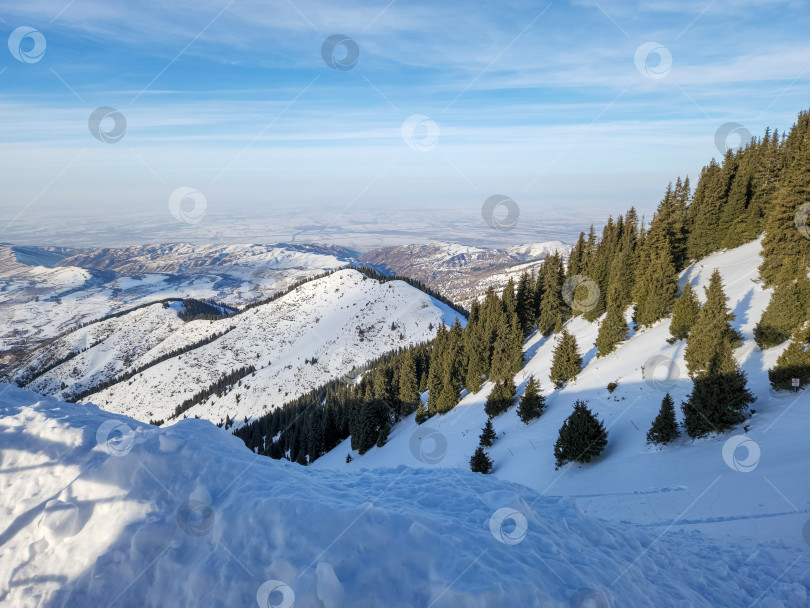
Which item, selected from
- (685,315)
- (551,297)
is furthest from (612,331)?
(551,297)

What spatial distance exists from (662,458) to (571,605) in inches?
556

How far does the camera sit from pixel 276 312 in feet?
502

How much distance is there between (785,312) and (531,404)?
1498cm

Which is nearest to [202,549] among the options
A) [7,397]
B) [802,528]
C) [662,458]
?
[7,397]

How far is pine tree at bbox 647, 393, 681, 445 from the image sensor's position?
17.7 meters

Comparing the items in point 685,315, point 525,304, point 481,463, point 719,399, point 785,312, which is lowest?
point 481,463

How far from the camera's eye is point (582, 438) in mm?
19453

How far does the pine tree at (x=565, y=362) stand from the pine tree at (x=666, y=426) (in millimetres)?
11780

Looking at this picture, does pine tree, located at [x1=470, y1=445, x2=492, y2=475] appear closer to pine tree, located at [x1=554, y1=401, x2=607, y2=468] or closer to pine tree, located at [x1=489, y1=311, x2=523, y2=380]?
pine tree, located at [x1=554, y1=401, x2=607, y2=468]

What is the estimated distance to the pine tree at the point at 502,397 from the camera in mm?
32188

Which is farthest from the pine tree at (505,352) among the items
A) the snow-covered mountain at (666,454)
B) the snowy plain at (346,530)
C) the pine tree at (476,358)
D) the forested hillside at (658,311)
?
the snowy plain at (346,530)

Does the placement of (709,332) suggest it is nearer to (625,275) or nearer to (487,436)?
(487,436)

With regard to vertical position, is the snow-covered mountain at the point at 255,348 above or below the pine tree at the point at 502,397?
below

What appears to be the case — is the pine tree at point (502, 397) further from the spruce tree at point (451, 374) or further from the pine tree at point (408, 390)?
the pine tree at point (408, 390)
